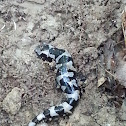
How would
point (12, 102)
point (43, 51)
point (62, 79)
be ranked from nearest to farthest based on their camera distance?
point (12, 102), point (62, 79), point (43, 51)

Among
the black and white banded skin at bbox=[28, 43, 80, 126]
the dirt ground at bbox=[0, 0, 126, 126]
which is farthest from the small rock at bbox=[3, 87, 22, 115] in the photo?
the black and white banded skin at bbox=[28, 43, 80, 126]

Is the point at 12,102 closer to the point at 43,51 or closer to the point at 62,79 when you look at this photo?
the point at 62,79

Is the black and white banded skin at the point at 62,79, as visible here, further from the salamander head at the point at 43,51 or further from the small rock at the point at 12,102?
the small rock at the point at 12,102

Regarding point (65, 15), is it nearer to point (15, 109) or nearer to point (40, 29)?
point (40, 29)

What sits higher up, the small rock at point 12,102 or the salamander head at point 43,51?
the salamander head at point 43,51

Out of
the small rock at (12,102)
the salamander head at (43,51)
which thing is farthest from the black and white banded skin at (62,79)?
the small rock at (12,102)

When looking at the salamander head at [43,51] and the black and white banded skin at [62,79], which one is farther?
the salamander head at [43,51]

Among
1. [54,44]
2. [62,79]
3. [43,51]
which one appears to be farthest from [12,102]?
[54,44]
